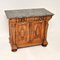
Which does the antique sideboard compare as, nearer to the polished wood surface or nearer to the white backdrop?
the polished wood surface

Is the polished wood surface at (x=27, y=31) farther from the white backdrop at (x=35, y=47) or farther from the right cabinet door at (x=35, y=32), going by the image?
the white backdrop at (x=35, y=47)

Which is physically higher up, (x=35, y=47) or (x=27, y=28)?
(x=27, y=28)

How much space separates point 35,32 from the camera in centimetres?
235

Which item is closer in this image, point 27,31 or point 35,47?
point 27,31

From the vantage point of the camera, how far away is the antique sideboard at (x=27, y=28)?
7.06ft

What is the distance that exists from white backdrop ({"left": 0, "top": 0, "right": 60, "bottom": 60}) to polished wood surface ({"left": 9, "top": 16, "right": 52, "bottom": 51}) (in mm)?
110

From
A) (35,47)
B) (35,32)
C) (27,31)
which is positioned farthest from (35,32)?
(35,47)

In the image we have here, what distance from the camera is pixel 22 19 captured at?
7.01 feet

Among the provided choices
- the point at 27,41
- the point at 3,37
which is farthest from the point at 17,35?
the point at 3,37

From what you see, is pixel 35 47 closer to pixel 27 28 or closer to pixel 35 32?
pixel 35 32

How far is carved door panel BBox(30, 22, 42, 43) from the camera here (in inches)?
90.5

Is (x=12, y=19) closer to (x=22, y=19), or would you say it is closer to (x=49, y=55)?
(x=22, y=19)

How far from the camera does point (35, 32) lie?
2.35m

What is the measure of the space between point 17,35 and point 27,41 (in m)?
0.22
